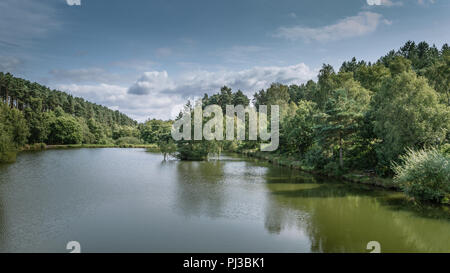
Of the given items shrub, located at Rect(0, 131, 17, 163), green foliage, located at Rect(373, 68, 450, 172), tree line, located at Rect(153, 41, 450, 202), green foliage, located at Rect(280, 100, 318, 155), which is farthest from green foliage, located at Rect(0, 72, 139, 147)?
green foliage, located at Rect(373, 68, 450, 172)

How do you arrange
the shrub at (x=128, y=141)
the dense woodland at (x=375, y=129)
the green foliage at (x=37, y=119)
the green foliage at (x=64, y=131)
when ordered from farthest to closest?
1. the shrub at (x=128, y=141)
2. the green foliage at (x=64, y=131)
3. the green foliage at (x=37, y=119)
4. the dense woodland at (x=375, y=129)

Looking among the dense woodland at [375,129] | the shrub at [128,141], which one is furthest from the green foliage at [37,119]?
the shrub at [128,141]

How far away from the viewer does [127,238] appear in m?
12.6

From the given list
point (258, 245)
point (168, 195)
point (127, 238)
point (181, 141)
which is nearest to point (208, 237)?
point (258, 245)

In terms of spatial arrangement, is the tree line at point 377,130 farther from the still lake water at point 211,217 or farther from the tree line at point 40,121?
the tree line at point 40,121

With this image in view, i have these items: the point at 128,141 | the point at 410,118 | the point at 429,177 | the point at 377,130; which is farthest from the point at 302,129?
the point at 128,141

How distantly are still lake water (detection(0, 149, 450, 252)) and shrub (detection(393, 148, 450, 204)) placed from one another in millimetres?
889

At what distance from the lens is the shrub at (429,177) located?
16.7m

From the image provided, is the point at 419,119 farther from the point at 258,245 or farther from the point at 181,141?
the point at 181,141

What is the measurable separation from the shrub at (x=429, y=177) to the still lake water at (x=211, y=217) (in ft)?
2.92

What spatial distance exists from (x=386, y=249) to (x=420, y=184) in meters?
7.71

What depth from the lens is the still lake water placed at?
12141mm

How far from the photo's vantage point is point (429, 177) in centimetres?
1725

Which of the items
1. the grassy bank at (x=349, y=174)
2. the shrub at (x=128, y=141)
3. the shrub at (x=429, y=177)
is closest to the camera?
the shrub at (x=429, y=177)
